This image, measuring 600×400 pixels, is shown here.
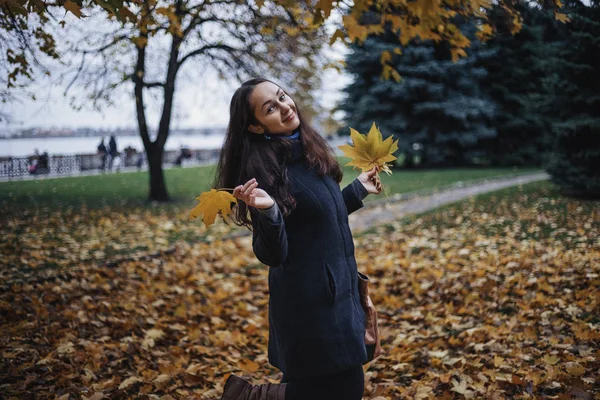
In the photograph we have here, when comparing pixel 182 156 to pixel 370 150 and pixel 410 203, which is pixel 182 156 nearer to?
pixel 410 203

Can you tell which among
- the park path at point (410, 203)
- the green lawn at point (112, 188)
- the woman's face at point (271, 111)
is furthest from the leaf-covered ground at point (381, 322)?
the park path at point (410, 203)

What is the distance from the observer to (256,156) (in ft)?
7.02

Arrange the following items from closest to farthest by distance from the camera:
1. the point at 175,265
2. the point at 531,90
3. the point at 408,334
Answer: the point at 408,334 → the point at 175,265 → the point at 531,90

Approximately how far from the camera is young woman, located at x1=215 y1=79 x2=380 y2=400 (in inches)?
79.7

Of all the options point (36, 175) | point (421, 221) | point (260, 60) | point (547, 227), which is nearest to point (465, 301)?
point (547, 227)

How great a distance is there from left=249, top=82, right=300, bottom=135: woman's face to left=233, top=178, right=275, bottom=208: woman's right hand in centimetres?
45

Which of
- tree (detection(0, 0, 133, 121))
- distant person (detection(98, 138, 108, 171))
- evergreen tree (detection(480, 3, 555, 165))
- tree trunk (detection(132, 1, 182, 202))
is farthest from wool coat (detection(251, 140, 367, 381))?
evergreen tree (detection(480, 3, 555, 165))

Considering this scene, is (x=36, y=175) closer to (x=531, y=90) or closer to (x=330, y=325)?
(x=330, y=325)

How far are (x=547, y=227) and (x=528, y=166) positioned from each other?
17444 mm

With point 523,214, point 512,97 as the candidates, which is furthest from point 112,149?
point 512,97

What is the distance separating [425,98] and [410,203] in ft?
35.3

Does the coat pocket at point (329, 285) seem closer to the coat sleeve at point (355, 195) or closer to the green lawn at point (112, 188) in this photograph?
the coat sleeve at point (355, 195)

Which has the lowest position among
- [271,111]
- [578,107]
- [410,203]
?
→ [410,203]

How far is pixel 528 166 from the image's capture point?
23.3 metres
